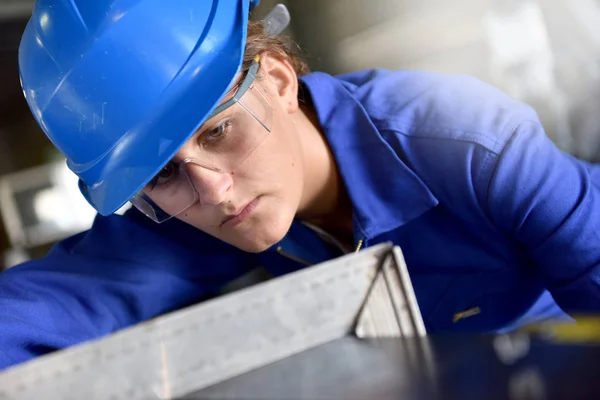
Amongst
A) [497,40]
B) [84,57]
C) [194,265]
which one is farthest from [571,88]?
Result: [84,57]

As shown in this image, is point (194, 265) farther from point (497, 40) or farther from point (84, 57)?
point (497, 40)

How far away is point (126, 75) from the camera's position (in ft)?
2.16

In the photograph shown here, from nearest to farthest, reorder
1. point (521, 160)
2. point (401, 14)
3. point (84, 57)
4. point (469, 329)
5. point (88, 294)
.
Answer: point (84, 57), point (521, 160), point (88, 294), point (469, 329), point (401, 14)

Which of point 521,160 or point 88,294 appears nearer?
point 521,160

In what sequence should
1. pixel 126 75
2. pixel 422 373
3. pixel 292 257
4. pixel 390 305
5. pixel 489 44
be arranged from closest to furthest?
pixel 422 373
pixel 390 305
pixel 126 75
pixel 292 257
pixel 489 44

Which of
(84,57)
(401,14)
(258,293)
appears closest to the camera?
(258,293)

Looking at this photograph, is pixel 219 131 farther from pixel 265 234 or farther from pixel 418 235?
pixel 418 235

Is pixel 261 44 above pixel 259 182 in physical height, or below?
above

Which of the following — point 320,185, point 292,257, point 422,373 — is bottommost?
point 292,257

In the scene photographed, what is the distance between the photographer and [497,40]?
1.28 metres

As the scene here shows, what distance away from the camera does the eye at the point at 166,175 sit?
757 mm

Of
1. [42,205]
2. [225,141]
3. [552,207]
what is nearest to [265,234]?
[225,141]

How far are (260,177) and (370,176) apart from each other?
0.71 feet

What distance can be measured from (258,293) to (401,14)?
97 cm
